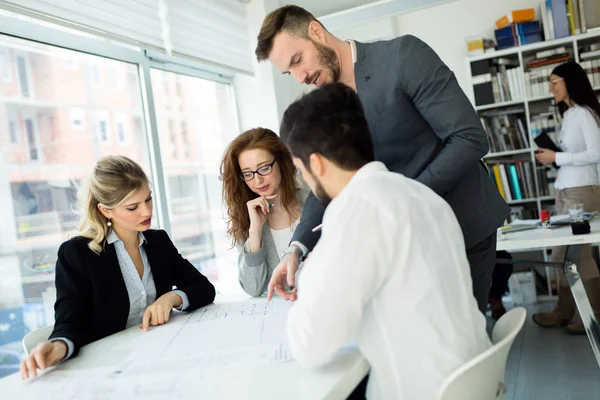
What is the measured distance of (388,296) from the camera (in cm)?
101

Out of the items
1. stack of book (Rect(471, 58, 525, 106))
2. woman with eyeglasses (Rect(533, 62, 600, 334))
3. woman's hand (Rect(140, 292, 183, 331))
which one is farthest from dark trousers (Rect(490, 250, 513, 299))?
woman's hand (Rect(140, 292, 183, 331))

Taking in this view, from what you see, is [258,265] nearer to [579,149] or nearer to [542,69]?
[579,149]

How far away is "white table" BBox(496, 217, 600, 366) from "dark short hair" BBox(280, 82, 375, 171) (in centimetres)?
178

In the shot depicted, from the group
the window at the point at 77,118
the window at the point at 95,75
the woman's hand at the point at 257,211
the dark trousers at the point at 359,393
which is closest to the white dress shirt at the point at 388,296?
the dark trousers at the point at 359,393

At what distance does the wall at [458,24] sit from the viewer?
4.88m

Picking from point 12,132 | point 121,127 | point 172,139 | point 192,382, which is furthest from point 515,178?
point 192,382

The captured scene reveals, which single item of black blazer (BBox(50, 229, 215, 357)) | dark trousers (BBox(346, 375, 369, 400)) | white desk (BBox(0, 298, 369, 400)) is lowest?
dark trousers (BBox(346, 375, 369, 400))

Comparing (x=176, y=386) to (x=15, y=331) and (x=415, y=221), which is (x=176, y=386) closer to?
(x=415, y=221)

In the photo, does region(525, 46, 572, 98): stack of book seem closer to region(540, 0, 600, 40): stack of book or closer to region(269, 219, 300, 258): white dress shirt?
region(540, 0, 600, 40): stack of book

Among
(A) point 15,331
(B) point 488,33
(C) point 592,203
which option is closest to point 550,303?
(C) point 592,203

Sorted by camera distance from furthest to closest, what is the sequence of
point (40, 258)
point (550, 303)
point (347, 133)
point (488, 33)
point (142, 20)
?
1. point (488, 33)
2. point (550, 303)
3. point (142, 20)
4. point (40, 258)
5. point (347, 133)

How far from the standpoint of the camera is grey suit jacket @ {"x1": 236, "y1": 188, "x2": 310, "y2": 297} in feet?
6.77

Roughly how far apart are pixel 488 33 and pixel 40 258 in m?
4.20

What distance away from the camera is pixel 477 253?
1551 mm
